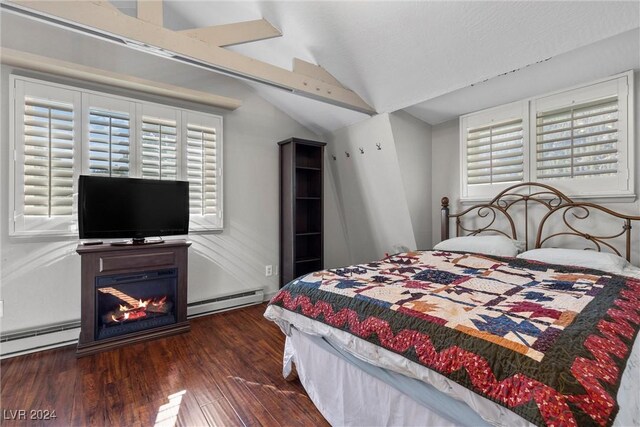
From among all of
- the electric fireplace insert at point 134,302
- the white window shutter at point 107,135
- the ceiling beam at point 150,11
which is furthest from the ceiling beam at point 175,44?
the electric fireplace insert at point 134,302

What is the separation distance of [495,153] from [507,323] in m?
2.21

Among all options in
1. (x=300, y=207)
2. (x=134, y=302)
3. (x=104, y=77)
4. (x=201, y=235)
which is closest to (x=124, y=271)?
(x=134, y=302)

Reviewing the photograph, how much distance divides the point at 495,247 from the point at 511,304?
1.28 m

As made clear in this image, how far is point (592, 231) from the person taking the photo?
7.55ft

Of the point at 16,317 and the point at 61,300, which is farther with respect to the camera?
the point at 61,300

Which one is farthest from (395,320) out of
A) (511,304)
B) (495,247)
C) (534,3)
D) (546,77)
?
(546,77)

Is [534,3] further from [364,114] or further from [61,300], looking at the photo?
[61,300]

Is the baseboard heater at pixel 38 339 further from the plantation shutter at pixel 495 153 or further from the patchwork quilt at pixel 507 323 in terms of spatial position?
the plantation shutter at pixel 495 153

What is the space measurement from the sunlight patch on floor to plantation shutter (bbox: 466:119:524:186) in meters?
3.04

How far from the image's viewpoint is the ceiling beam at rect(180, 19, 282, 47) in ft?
6.86

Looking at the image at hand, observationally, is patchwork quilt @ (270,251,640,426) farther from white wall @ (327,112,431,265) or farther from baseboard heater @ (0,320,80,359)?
baseboard heater @ (0,320,80,359)

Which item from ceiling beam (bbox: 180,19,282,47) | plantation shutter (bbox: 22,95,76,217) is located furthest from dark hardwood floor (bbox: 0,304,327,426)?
ceiling beam (bbox: 180,19,282,47)

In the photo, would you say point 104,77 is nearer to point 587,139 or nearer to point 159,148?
point 159,148

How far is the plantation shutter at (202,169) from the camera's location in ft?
10.1
